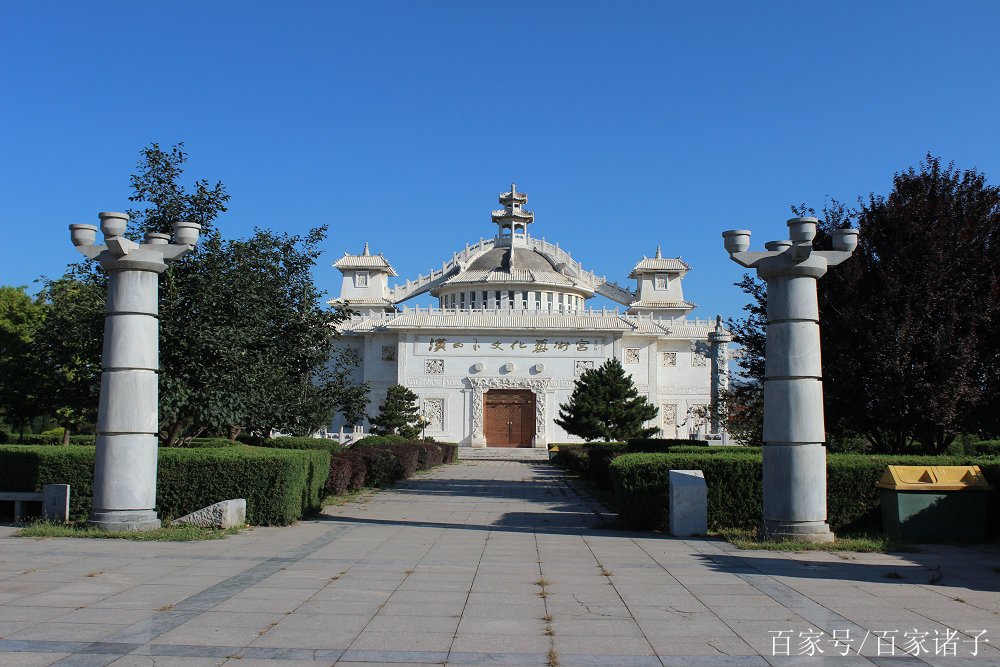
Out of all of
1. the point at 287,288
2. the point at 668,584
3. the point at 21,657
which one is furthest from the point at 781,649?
the point at 287,288

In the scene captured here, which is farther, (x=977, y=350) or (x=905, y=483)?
(x=977, y=350)

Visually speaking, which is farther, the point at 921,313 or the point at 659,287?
the point at 659,287

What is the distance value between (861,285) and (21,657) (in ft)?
47.6

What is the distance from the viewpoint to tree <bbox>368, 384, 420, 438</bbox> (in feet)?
139

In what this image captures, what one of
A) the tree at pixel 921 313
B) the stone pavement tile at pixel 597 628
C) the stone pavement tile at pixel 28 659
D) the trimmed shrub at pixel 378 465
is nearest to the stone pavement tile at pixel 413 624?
the stone pavement tile at pixel 597 628

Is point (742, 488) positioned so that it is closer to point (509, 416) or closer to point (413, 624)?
point (413, 624)

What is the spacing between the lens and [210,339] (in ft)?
45.1

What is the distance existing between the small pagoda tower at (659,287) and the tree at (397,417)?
2734 cm

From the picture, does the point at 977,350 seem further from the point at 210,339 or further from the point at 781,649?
the point at 210,339

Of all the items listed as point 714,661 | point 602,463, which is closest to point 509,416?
point 602,463

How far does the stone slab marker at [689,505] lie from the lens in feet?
38.4

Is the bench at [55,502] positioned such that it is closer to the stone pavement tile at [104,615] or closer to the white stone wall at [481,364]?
the stone pavement tile at [104,615]

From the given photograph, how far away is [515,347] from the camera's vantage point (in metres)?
54.1

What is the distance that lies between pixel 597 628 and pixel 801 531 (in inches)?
208
